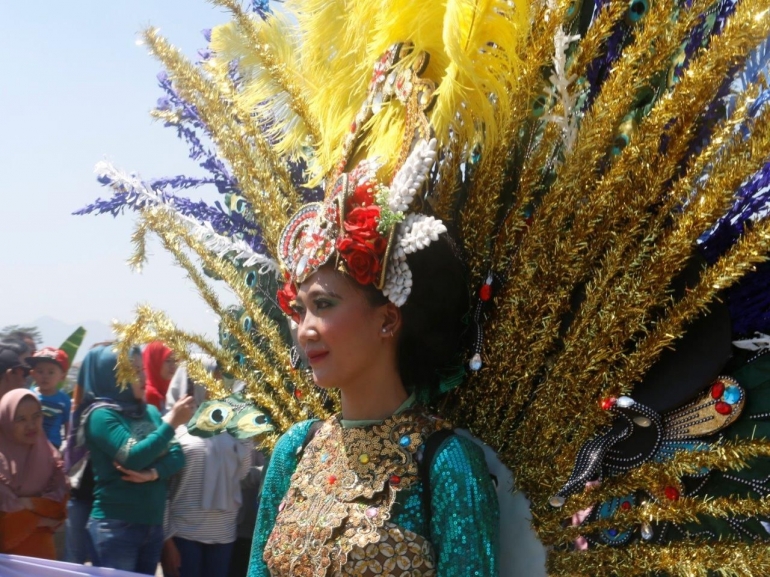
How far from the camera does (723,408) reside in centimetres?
172

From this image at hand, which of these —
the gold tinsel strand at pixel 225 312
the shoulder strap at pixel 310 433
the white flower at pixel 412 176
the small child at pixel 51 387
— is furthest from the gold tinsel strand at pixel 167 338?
the small child at pixel 51 387

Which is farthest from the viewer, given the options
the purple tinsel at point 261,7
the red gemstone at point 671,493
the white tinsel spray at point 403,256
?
the purple tinsel at point 261,7

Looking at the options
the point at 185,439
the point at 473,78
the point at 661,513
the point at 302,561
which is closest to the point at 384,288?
the point at 473,78

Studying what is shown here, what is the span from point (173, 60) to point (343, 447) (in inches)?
46.1

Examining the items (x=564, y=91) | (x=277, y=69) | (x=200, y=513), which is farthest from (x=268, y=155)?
(x=200, y=513)

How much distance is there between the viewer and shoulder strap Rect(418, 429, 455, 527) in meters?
1.85

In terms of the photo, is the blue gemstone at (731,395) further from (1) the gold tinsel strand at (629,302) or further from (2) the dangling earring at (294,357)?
(2) the dangling earring at (294,357)

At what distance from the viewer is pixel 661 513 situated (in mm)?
1748

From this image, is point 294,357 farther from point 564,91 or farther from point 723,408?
point 723,408

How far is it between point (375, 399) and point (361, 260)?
1.08ft

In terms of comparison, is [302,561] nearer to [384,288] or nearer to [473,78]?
[384,288]

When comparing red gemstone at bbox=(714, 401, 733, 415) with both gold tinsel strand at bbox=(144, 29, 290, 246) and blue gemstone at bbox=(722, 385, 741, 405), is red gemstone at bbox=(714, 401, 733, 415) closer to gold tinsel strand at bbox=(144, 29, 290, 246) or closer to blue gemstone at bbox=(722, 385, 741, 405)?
blue gemstone at bbox=(722, 385, 741, 405)

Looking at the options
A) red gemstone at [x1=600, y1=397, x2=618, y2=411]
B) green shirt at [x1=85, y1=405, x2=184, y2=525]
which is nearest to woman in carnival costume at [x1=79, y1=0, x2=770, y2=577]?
red gemstone at [x1=600, y1=397, x2=618, y2=411]

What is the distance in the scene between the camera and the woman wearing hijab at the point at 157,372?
4379 mm
